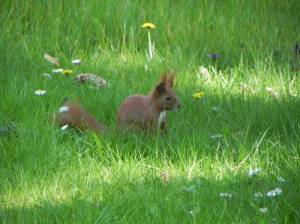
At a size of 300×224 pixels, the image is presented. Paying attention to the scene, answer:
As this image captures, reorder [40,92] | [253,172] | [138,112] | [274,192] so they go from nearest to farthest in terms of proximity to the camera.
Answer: [274,192]
[253,172]
[138,112]
[40,92]

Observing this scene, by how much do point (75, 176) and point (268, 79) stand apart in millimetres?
2053

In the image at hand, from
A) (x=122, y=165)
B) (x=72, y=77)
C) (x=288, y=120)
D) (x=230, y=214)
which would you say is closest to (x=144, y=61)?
(x=72, y=77)

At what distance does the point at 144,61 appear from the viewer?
5.89m

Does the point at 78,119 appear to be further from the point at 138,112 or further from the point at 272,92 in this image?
the point at 272,92

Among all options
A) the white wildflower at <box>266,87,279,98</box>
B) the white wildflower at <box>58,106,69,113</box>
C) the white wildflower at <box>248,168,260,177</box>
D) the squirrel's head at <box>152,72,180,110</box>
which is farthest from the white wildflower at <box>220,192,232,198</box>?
the white wildflower at <box>266,87,279,98</box>

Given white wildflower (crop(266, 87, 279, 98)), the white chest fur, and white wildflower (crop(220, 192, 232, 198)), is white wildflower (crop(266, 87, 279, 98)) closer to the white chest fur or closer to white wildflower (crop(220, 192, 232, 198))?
the white chest fur

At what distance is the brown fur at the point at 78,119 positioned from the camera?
462cm

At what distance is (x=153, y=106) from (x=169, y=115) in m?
0.34

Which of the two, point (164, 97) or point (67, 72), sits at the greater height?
point (164, 97)

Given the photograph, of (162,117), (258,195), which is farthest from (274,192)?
(162,117)

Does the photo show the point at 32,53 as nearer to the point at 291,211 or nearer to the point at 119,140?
the point at 119,140

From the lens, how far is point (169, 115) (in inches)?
201

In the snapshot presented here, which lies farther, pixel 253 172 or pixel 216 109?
pixel 216 109

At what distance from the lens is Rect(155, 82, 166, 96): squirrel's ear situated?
4773 mm
